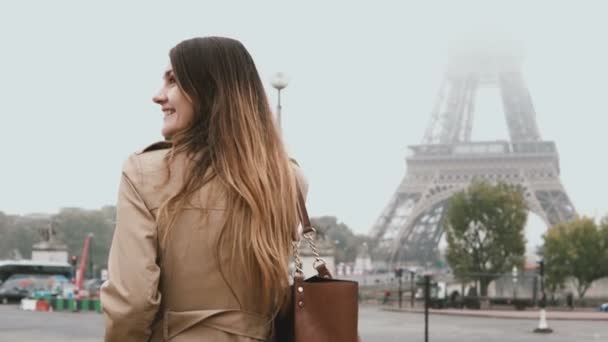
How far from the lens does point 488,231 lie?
6306 centimetres

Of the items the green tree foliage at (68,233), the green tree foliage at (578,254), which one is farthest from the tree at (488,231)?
the green tree foliage at (68,233)

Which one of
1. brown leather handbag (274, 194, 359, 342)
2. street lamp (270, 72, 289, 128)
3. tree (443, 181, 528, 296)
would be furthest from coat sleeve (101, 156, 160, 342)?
tree (443, 181, 528, 296)

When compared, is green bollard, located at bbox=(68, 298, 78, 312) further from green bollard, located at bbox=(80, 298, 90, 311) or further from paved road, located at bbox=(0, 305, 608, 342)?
paved road, located at bbox=(0, 305, 608, 342)

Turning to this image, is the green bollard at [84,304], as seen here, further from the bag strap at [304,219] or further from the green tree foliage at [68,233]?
the green tree foliage at [68,233]

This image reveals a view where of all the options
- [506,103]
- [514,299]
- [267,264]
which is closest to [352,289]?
[267,264]

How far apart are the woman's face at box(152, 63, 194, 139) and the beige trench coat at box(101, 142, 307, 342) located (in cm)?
14

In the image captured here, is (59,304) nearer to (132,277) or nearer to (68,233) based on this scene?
(132,277)

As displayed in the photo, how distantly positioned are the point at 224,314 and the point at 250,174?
1.31 feet

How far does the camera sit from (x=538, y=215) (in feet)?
257

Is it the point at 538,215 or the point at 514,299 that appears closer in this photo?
the point at 514,299

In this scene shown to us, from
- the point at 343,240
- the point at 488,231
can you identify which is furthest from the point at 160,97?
the point at 343,240

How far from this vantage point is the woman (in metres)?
2.77

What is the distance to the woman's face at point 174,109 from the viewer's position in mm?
3021

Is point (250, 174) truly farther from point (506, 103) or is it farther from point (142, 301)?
point (506, 103)
